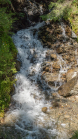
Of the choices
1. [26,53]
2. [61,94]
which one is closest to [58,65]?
[61,94]

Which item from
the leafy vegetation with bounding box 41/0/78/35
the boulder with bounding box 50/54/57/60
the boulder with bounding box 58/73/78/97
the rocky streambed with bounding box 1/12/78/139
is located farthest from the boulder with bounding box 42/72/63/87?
the leafy vegetation with bounding box 41/0/78/35

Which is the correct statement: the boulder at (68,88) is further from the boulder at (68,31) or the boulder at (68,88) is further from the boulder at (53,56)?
the boulder at (68,31)

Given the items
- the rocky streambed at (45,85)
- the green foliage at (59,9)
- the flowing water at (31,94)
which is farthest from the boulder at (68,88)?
the green foliage at (59,9)

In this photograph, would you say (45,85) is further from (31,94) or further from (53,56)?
(53,56)

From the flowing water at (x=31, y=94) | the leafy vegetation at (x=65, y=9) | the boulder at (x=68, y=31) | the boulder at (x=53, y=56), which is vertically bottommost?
the flowing water at (x=31, y=94)

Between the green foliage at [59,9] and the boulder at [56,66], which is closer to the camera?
the boulder at [56,66]

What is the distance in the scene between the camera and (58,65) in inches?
296

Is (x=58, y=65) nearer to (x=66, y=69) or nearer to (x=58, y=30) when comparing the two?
(x=66, y=69)

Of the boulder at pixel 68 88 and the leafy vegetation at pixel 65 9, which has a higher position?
the leafy vegetation at pixel 65 9

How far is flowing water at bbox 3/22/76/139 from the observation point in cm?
374

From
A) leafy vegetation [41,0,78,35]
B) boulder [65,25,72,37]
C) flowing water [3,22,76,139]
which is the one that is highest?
leafy vegetation [41,0,78,35]

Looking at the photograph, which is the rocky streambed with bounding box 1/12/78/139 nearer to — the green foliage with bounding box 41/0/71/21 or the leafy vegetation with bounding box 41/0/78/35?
the leafy vegetation with bounding box 41/0/78/35

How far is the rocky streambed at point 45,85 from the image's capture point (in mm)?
3828

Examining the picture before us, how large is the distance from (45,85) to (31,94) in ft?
3.79
